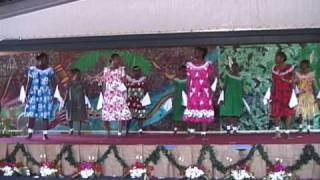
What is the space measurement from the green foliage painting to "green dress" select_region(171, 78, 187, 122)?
1.03 metres

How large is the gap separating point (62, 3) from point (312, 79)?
5013 mm

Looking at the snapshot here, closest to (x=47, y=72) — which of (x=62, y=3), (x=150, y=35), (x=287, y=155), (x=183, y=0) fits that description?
(x=62, y=3)

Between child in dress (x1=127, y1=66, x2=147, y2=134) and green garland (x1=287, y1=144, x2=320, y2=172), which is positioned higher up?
Result: child in dress (x1=127, y1=66, x2=147, y2=134)

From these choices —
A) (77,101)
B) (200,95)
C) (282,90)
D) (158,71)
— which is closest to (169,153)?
(200,95)

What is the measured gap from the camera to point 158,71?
38.9 ft

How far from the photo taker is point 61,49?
29.7 feet

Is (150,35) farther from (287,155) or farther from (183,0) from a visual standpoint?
(287,155)

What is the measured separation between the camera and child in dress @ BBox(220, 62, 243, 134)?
10773mm

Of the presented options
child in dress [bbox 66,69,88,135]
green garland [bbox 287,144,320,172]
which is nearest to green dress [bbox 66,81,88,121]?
child in dress [bbox 66,69,88,135]

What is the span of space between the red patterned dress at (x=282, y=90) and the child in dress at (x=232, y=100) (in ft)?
4.31

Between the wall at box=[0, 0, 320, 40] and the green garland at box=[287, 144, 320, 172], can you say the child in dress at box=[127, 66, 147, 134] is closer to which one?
the wall at box=[0, 0, 320, 40]

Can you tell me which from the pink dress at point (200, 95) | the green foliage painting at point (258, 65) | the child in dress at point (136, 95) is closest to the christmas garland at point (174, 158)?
the pink dress at point (200, 95)

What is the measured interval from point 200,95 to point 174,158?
1586 mm

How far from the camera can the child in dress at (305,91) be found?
10.4 meters
